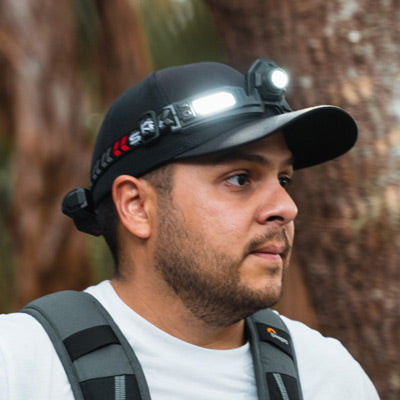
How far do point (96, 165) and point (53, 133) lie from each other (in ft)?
8.49

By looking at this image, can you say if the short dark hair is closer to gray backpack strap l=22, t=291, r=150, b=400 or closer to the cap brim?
the cap brim

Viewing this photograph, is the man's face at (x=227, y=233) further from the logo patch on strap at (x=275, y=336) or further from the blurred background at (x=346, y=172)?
the blurred background at (x=346, y=172)

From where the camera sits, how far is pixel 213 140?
181 cm

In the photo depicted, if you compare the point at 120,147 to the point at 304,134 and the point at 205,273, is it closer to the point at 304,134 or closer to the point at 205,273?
the point at 205,273

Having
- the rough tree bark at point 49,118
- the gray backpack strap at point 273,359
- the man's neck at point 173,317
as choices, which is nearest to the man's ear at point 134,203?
the man's neck at point 173,317

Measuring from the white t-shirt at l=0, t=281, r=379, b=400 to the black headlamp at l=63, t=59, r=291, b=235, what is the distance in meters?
0.48

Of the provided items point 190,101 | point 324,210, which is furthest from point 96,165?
point 324,210

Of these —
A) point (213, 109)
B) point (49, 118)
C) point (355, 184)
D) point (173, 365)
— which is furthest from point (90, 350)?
point (49, 118)

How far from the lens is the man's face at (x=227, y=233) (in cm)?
181

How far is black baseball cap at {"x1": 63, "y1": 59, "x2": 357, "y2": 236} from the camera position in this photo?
1822mm

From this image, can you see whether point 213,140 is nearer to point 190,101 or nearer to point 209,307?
point 190,101

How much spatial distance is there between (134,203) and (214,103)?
41 cm

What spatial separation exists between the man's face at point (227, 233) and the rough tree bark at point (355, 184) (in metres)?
0.47

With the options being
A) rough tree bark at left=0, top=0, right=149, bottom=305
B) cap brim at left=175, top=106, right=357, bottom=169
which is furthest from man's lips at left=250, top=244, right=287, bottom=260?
rough tree bark at left=0, top=0, right=149, bottom=305
